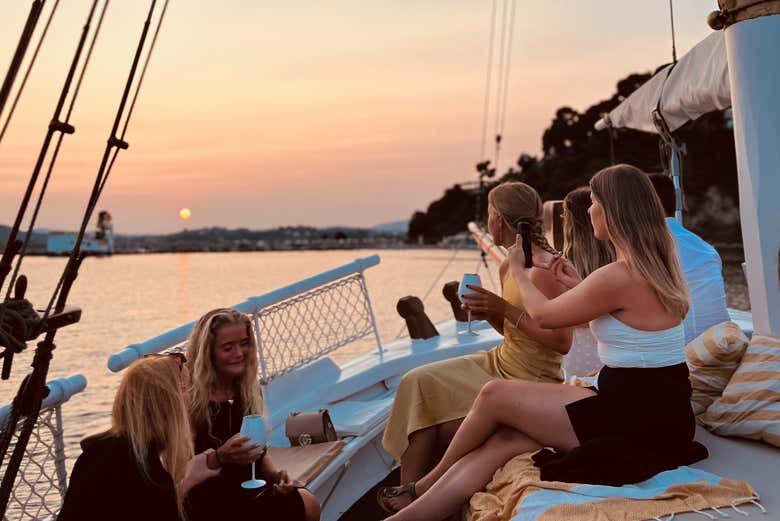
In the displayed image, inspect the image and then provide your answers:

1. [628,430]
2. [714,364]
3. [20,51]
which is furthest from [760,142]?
[20,51]

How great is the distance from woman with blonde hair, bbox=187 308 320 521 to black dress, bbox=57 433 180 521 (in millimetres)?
508

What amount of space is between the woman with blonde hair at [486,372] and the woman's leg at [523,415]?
413 millimetres

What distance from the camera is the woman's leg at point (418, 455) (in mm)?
3521

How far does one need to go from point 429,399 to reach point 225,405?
980 mm

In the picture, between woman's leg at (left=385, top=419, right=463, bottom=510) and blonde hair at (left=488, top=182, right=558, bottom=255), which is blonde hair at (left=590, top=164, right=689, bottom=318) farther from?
woman's leg at (left=385, top=419, right=463, bottom=510)

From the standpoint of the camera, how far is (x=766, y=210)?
4.02 meters

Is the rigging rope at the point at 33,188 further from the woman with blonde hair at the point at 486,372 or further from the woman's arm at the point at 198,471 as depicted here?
the woman with blonde hair at the point at 486,372

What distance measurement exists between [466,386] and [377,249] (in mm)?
153723

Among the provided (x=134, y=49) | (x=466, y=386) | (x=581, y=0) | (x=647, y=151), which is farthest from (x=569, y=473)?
(x=647, y=151)

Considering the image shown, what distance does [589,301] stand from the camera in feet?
9.32

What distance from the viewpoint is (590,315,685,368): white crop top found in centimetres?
281

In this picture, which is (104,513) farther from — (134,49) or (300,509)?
(134,49)

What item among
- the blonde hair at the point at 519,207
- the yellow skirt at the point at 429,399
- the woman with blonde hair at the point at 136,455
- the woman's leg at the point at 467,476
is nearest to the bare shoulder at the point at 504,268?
the blonde hair at the point at 519,207

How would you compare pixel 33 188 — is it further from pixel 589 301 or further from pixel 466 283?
pixel 589 301
